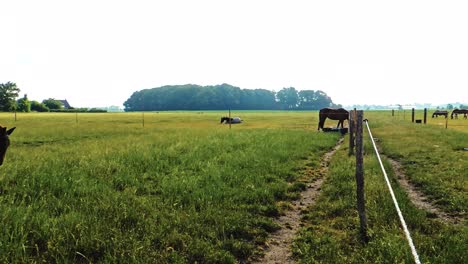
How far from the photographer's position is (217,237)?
5621 mm

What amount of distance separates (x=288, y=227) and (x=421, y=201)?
3945 mm

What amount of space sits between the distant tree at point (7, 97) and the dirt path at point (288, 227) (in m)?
126

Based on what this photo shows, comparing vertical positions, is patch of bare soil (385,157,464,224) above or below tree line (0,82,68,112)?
below

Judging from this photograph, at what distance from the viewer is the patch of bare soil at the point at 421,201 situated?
6.62 m

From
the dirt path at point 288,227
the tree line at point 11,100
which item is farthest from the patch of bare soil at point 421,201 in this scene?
the tree line at point 11,100

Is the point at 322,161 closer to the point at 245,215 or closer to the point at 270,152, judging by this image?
the point at 270,152

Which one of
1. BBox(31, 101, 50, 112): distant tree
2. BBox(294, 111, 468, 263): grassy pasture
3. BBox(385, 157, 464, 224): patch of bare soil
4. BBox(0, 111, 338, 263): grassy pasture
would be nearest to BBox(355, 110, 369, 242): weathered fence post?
BBox(294, 111, 468, 263): grassy pasture

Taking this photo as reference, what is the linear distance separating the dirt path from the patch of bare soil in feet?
8.09

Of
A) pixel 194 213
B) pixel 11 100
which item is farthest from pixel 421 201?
pixel 11 100

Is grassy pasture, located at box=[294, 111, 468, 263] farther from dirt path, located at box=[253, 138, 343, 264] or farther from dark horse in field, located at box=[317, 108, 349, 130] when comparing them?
dark horse in field, located at box=[317, 108, 349, 130]

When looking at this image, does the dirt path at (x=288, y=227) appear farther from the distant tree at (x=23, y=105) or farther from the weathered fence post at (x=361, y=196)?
the distant tree at (x=23, y=105)

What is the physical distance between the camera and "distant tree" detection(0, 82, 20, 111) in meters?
106

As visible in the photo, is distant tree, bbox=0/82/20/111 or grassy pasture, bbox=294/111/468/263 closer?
grassy pasture, bbox=294/111/468/263

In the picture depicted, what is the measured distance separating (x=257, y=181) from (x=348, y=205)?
286cm
